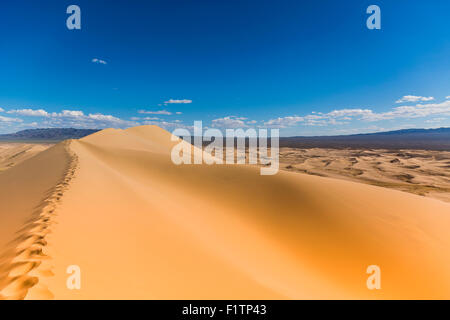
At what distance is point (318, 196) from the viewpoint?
7086 millimetres

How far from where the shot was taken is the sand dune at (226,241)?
97.3 inches

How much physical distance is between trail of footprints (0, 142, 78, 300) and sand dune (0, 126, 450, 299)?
1 cm

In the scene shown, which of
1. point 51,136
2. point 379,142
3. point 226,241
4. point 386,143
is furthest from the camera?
point 51,136

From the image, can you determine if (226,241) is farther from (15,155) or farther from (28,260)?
(15,155)

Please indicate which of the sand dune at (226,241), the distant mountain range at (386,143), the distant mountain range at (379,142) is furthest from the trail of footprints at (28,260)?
the distant mountain range at (379,142)

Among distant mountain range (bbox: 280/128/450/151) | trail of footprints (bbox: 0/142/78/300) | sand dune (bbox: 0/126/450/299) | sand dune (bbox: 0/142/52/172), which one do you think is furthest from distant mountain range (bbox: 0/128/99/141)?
trail of footprints (bbox: 0/142/78/300)

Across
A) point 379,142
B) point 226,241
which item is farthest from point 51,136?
point 379,142

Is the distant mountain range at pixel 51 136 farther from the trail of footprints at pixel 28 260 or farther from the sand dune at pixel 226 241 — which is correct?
the trail of footprints at pixel 28 260

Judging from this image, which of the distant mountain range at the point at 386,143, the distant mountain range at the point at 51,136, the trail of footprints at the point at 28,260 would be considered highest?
the distant mountain range at the point at 51,136

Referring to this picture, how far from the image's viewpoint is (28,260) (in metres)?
2.31

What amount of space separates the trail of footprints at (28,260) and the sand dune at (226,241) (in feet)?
0.05

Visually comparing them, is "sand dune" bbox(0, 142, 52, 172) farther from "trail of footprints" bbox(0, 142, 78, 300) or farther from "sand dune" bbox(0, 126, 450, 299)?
"trail of footprints" bbox(0, 142, 78, 300)

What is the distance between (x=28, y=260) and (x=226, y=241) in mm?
3434

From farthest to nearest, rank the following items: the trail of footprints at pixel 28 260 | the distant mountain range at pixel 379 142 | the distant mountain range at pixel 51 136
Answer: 1. the distant mountain range at pixel 51 136
2. the distant mountain range at pixel 379 142
3. the trail of footprints at pixel 28 260
